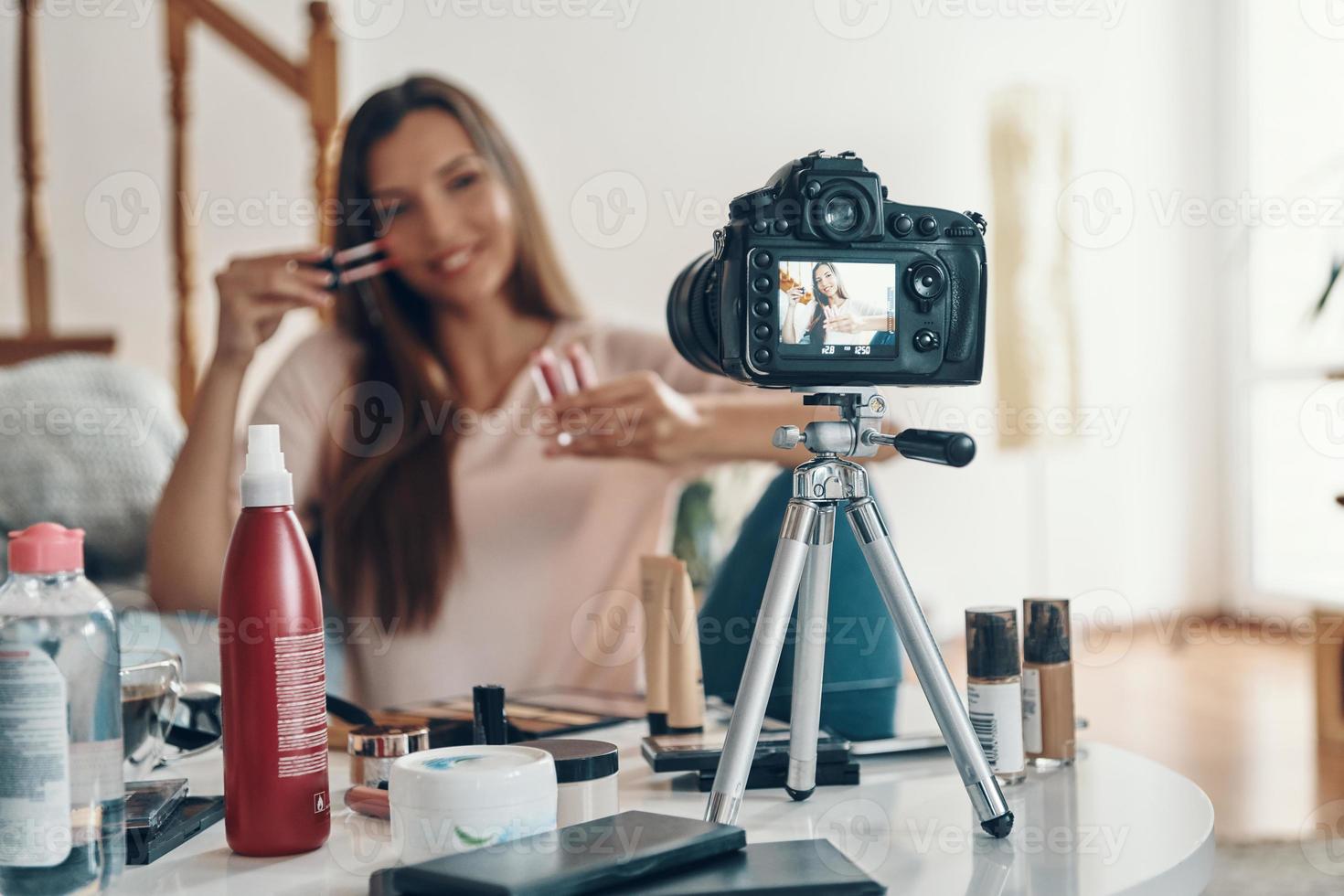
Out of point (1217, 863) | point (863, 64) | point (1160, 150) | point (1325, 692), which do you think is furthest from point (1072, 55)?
point (1217, 863)

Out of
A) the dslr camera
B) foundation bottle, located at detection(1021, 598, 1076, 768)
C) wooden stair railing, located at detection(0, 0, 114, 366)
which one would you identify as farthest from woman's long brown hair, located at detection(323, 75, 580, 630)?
the dslr camera

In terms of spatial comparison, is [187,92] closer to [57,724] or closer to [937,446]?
[57,724]

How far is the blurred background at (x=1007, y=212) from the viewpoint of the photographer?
8.38ft

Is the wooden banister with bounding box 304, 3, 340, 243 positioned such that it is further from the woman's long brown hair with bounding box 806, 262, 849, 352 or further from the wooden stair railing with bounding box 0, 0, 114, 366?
the woman's long brown hair with bounding box 806, 262, 849, 352

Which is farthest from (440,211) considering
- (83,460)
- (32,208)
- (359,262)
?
(32,208)

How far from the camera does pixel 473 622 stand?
2100 mm

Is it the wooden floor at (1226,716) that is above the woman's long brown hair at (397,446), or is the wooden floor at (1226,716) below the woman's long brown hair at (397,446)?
below

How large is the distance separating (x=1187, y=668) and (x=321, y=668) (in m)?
3.51

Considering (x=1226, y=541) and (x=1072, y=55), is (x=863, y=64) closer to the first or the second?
(x=1072, y=55)

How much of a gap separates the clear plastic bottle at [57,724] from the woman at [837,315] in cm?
39

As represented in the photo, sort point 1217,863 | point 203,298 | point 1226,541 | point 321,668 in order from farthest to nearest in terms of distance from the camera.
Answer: point 1226,541 → point 203,298 → point 1217,863 → point 321,668

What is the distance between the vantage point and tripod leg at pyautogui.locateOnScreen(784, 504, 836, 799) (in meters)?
0.70

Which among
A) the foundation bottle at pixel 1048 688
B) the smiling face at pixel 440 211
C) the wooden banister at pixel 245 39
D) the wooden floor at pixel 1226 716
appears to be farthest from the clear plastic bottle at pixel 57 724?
the wooden banister at pixel 245 39

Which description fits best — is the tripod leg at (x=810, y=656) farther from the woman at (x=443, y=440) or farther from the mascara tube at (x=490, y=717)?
the woman at (x=443, y=440)
